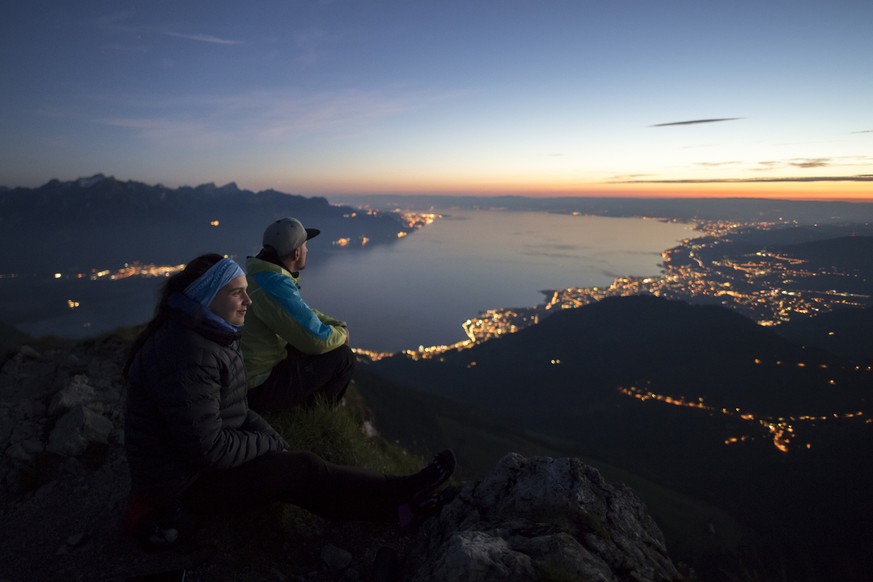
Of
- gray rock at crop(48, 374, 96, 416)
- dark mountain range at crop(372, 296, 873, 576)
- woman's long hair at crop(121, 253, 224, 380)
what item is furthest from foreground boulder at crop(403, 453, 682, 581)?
dark mountain range at crop(372, 296, 873, 576)

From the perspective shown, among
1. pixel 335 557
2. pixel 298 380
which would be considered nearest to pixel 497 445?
pixel 298 380

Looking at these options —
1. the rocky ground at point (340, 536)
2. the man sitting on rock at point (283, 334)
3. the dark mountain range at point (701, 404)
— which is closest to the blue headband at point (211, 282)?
the man sitting on rock at point (283, 334)

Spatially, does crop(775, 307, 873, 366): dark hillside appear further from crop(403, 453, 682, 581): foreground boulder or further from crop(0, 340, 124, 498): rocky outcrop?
crop(0, 340, 124, 498): rocky outcrop

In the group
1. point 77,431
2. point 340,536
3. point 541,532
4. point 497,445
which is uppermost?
point 541,532

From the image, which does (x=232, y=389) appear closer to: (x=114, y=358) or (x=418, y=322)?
(x=114, y=358)

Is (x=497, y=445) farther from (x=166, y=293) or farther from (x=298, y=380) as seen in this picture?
(x=166, y=293)

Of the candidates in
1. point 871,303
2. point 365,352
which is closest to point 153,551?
point 365,352

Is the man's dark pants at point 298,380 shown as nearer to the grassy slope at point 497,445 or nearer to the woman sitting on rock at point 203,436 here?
the woman sitting on rock at point 203,436
